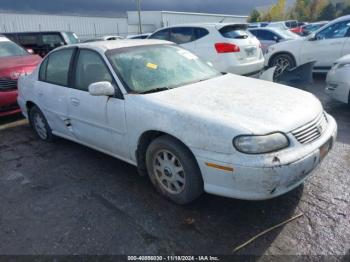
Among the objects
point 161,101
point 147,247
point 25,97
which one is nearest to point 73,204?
point 147,247

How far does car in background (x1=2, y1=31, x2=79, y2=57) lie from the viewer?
38.6 ft

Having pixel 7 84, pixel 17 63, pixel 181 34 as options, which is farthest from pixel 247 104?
pixel 181 34

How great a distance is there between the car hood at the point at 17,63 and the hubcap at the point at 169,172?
458 centimetres

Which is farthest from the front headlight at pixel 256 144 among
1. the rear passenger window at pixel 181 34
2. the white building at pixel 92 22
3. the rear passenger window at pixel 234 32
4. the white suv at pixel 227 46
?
the white building at pixel 92 22

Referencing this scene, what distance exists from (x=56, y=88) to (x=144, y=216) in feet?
7.50

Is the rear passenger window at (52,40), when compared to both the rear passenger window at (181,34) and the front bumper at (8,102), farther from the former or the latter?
the front bumper at (8,102)

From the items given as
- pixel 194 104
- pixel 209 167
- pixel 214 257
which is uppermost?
pixel 194 104

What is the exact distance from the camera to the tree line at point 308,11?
45281 millimetres

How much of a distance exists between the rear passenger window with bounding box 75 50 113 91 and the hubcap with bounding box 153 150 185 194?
1048 millimetres

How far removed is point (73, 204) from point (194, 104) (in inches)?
62.6

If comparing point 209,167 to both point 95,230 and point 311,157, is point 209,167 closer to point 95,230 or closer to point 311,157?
point 311,157

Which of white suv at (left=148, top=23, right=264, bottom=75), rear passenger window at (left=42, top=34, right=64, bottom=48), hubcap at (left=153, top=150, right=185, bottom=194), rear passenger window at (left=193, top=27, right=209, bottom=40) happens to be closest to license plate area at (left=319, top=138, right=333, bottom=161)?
hubcap at (left=153, top=150, right=185, bottom=194)

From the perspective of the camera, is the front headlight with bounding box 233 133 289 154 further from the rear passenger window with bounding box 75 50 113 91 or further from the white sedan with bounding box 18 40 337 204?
the rear passenger window with bounding box 75 50 113 91

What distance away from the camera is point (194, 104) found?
2859 mm
